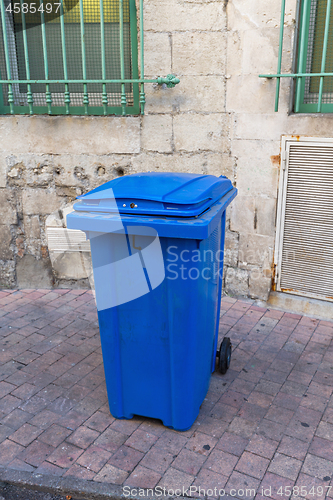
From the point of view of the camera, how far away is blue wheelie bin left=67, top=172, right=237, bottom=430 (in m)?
2.53

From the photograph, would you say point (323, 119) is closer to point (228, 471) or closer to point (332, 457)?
point (332, 457)

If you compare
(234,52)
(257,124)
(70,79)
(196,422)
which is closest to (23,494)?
(196,422)

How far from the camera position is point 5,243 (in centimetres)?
523

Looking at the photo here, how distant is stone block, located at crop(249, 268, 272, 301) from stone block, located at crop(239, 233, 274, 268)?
12 cm

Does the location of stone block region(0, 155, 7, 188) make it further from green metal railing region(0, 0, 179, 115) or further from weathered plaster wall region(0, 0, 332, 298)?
green metal railing region(0, 0, 179, 115)

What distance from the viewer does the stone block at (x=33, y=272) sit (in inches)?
207

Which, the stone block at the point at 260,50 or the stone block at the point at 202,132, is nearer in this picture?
the stone block at the point at 260,50

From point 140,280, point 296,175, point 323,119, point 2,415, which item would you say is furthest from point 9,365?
point 323,119

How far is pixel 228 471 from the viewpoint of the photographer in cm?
263

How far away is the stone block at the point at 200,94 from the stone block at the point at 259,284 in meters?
1.82

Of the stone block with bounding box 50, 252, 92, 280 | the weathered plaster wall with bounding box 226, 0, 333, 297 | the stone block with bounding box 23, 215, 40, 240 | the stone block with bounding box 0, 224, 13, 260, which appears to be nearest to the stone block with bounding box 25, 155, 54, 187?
the stone block with bounding box 23, 215, 40, 240

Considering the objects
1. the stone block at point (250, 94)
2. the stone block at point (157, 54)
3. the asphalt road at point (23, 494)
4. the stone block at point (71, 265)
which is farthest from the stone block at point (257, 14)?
the asphalt road at point (23, 494)

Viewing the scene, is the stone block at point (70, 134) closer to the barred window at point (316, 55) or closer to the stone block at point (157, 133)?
the stone block at point (157, 133)

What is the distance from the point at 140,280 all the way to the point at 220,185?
0.92 m
